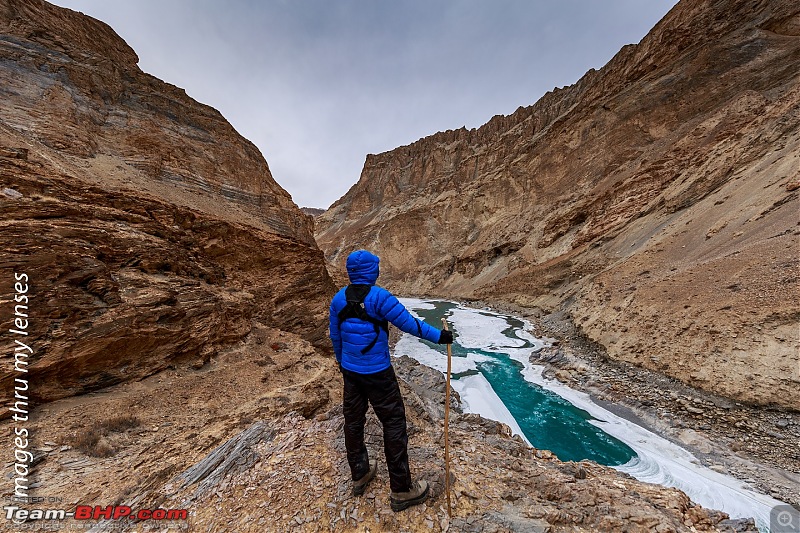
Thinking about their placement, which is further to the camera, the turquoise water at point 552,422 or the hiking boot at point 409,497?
the turquoise water at point 552,422

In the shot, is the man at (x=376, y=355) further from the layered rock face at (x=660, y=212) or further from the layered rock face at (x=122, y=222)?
the layered rock face at (x=660, y=212)

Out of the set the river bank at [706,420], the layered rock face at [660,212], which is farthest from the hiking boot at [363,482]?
the layered rock face at [660,212]

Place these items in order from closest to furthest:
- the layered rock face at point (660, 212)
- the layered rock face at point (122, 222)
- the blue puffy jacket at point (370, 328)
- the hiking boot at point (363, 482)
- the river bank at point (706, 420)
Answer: the blue puffy jacket at point (370, 328), the hiking boot at point (363, 482), the layered rock face at point (122, 222), the river bank at point (706, 420), the layered rock face at point (660, 212)

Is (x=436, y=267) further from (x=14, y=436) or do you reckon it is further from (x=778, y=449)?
(x=14, y=436)

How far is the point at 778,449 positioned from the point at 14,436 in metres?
13.9

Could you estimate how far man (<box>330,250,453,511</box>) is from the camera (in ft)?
10.1

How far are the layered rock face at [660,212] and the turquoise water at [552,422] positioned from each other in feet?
10.8

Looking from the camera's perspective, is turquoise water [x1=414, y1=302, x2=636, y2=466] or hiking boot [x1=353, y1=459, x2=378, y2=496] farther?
turquoise water [x1=414, y1=302, x2=636, y2=466]

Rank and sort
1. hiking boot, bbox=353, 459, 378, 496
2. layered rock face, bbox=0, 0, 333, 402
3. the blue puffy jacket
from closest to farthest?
the blue puffy jacket → hiking boot, bbox=353, 459, 378, 496 → layered rock face, bbox=0, 0, 333, 402

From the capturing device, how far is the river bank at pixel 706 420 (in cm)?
628

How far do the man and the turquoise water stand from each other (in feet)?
21.8

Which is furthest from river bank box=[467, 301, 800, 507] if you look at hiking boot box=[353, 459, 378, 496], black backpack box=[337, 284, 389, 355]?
black backpack box=[337, 284, 389, 355]

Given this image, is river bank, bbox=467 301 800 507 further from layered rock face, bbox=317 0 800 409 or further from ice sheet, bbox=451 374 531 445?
ice sheet, bbox=451 374 531 445

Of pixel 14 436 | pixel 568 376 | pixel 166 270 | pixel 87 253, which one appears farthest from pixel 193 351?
→ pixel 568 376
